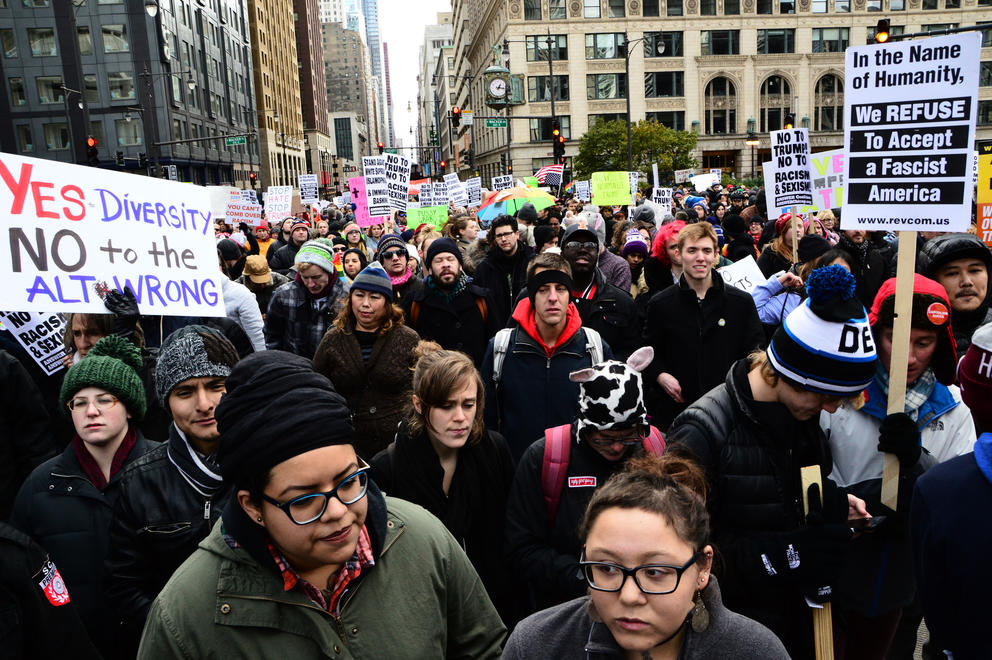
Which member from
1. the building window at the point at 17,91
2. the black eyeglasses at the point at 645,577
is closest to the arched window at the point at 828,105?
the building window at the point at 17,91

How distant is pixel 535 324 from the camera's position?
170 inches

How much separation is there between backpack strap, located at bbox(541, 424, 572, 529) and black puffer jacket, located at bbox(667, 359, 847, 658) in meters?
0.48

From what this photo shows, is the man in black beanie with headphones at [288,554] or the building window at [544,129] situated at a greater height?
the building window at [544,129]

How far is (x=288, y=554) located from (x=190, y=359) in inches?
56.4

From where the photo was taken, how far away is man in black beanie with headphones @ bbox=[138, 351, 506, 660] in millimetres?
1767

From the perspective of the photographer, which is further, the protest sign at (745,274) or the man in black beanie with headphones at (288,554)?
the protest sign at (745,274)

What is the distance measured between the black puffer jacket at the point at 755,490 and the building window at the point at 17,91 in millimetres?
62634

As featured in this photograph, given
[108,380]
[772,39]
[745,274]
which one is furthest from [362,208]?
[772,39]

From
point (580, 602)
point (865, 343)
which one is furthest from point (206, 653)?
point (865, 343)

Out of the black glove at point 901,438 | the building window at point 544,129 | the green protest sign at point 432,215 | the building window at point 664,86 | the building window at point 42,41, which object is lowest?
the black glove at point 901,438

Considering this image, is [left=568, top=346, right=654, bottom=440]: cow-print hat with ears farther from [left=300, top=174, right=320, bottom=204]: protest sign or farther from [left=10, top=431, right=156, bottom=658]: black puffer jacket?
[left=300, top=174, right=320, bottom=204]: protest sign

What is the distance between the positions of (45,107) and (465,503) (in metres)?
60.9

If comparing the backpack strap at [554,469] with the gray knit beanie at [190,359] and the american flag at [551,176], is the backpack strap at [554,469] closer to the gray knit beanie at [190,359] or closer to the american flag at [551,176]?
the gray knit beanie at [190,359]

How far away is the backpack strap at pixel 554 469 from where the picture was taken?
2967 millimetres
